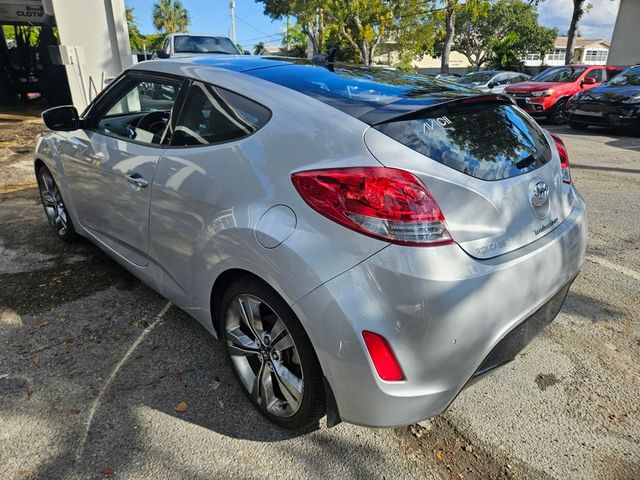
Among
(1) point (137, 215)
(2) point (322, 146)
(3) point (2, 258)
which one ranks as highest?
(2) point (322, 146)

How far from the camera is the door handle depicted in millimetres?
2596

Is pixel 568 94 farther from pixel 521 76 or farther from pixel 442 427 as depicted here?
pixel 442 427

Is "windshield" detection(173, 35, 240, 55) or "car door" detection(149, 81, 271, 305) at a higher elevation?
"windshield" detection(173, 35, 240, 55)

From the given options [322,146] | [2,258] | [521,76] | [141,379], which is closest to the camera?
[322,146]

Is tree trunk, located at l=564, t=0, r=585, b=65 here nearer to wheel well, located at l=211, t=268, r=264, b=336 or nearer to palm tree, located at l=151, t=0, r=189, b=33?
wheel well, located at l=211, t=268, r=264, b=336

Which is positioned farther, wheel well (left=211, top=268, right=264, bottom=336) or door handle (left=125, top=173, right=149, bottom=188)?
door handle (left=125, top=173, right=149, bottom=188)

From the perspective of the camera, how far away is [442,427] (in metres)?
2.25

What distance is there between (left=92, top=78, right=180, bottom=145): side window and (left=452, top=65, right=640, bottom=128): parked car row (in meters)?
7.49

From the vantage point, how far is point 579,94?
11.2m

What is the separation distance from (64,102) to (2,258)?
11.1 meters

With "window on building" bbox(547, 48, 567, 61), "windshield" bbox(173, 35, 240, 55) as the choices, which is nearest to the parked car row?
"windshield" bbox(173, 35, 240, 55)

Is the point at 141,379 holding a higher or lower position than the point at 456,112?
lower

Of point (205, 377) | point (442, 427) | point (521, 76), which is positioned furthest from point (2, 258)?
point (521, 76)

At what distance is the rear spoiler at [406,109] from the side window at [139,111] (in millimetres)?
1275
